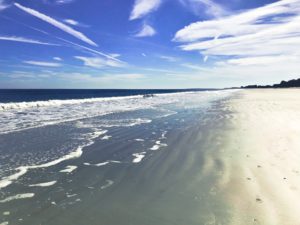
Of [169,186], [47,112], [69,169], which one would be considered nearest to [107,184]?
[169,186]

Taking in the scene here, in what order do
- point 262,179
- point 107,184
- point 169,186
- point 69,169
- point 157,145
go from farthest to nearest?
point 157,145, point 69,169, point 262,179, point 107,184, point 169,186

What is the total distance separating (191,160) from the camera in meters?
7.53

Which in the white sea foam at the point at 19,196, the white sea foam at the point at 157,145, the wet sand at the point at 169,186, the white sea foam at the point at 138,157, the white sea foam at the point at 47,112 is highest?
the white sea foam at the point at 19,196

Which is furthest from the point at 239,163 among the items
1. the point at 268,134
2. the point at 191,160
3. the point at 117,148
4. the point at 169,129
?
the point at 169,129

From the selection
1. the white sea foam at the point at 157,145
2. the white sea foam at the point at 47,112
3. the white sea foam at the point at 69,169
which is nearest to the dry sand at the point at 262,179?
the white sea foam at the point at 157,145

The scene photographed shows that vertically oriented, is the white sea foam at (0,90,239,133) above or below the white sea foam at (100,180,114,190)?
below

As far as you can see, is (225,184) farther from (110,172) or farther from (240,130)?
(240,130)

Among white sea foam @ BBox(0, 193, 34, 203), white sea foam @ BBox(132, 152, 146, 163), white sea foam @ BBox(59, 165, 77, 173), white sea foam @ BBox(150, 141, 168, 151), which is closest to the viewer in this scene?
white sea foam @ BBox(0, 193, 34, 203)

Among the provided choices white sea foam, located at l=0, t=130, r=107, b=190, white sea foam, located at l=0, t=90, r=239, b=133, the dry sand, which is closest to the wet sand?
the dry sand

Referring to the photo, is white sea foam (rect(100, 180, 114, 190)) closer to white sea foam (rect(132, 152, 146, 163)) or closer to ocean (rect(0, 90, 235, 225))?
ocean (rect(0, 90, 235, 225))

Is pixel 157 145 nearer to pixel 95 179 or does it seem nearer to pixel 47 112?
pixel 95 179

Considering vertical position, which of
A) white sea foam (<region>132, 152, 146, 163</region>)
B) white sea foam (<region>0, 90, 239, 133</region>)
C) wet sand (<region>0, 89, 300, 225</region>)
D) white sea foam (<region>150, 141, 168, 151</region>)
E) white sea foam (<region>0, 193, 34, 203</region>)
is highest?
white sea foam (<region>0, 193, 34, 203</region>)

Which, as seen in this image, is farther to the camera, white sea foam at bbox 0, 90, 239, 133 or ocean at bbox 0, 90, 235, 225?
white sea foam at bbox 0, 90, 239, 133

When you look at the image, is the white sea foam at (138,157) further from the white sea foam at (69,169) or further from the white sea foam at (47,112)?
the white sea foam at (47,112)
